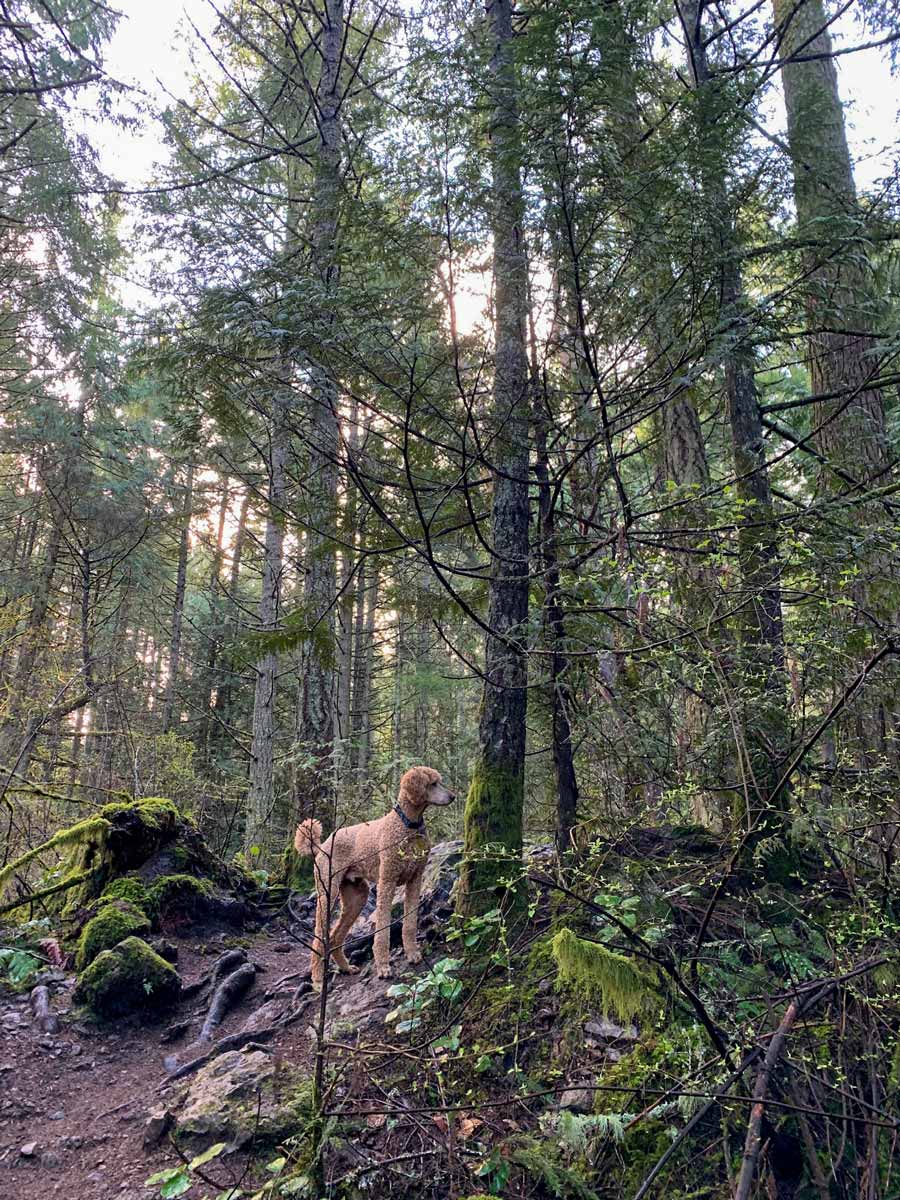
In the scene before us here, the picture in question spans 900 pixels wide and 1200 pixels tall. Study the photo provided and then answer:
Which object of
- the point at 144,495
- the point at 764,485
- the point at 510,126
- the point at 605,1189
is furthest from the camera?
the point at 144,495

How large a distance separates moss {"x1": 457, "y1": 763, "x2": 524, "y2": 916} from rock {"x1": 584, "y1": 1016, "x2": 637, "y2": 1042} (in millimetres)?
1018

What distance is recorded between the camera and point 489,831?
4465 mm

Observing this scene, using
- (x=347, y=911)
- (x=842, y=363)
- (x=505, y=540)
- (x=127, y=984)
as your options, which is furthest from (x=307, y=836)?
(x=842, y=363)

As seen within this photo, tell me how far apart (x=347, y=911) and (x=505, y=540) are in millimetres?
2808

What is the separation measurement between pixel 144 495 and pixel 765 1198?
569 inches

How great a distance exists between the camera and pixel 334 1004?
4.16 metres

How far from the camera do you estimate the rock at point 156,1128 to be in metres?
3.38

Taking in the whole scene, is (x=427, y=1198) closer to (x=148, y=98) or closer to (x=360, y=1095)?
(x=360, y=1095)

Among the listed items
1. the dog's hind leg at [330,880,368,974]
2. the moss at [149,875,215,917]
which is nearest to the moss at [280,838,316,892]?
the moss at [149,875,215,917]

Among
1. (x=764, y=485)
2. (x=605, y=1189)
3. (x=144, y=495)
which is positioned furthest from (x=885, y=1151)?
(x=144, y=495)

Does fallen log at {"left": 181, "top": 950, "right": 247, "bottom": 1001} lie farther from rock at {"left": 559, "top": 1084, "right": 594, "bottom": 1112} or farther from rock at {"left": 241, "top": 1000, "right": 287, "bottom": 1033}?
rock at {"left": 559, "top": 1084, "right": 594, "bottom": 1112}

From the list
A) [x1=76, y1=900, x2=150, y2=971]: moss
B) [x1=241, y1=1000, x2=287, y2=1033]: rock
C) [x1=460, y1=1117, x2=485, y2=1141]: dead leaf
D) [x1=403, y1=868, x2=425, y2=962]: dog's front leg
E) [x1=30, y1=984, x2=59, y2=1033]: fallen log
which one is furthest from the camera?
[x1=76, y1=900, x2=150, y2=971]: moss

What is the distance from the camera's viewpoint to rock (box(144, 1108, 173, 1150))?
338 cm

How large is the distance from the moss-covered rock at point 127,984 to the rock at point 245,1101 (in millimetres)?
1174
